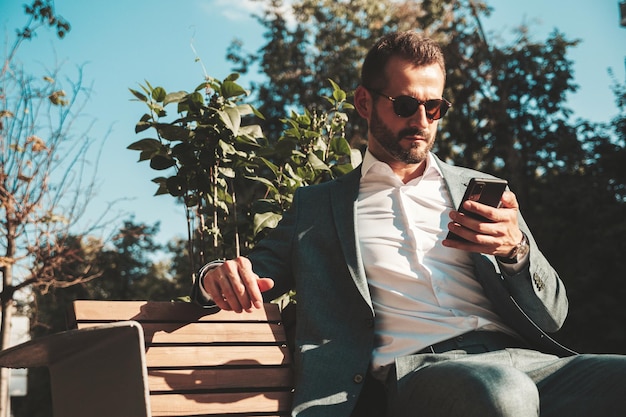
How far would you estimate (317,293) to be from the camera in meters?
2.32

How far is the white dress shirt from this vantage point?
7.53 ft

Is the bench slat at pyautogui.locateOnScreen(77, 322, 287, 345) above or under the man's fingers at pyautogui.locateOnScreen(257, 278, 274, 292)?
under

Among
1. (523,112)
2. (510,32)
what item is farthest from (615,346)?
(510,32)

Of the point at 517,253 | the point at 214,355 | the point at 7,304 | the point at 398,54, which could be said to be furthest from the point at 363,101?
the point at 7,304

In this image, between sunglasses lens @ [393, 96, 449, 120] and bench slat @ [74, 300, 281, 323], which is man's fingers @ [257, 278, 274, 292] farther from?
sunglasses lens @ [393, 96, 449, 120]

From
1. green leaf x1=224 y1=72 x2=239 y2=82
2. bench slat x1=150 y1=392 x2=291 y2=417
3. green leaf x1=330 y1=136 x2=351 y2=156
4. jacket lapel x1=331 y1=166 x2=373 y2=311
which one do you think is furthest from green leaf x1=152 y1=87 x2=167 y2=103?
bench slat x1=150 y1=392 x2=291 y2=417

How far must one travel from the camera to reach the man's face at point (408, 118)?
8.57 ft

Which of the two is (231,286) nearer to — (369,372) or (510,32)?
(369,372)

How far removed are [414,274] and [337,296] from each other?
0.27 metres

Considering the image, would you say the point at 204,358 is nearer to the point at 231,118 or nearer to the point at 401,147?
the point at 401,147

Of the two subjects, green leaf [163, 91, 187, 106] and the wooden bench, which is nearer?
the wooden bench

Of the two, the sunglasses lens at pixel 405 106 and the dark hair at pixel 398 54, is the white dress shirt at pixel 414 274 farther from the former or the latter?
the dark hair at pixel 398 54

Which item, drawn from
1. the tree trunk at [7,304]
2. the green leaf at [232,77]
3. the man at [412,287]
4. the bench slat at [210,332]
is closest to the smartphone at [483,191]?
the man at [412,287]

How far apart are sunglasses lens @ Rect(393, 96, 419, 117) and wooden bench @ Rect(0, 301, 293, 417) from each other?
92 cm
